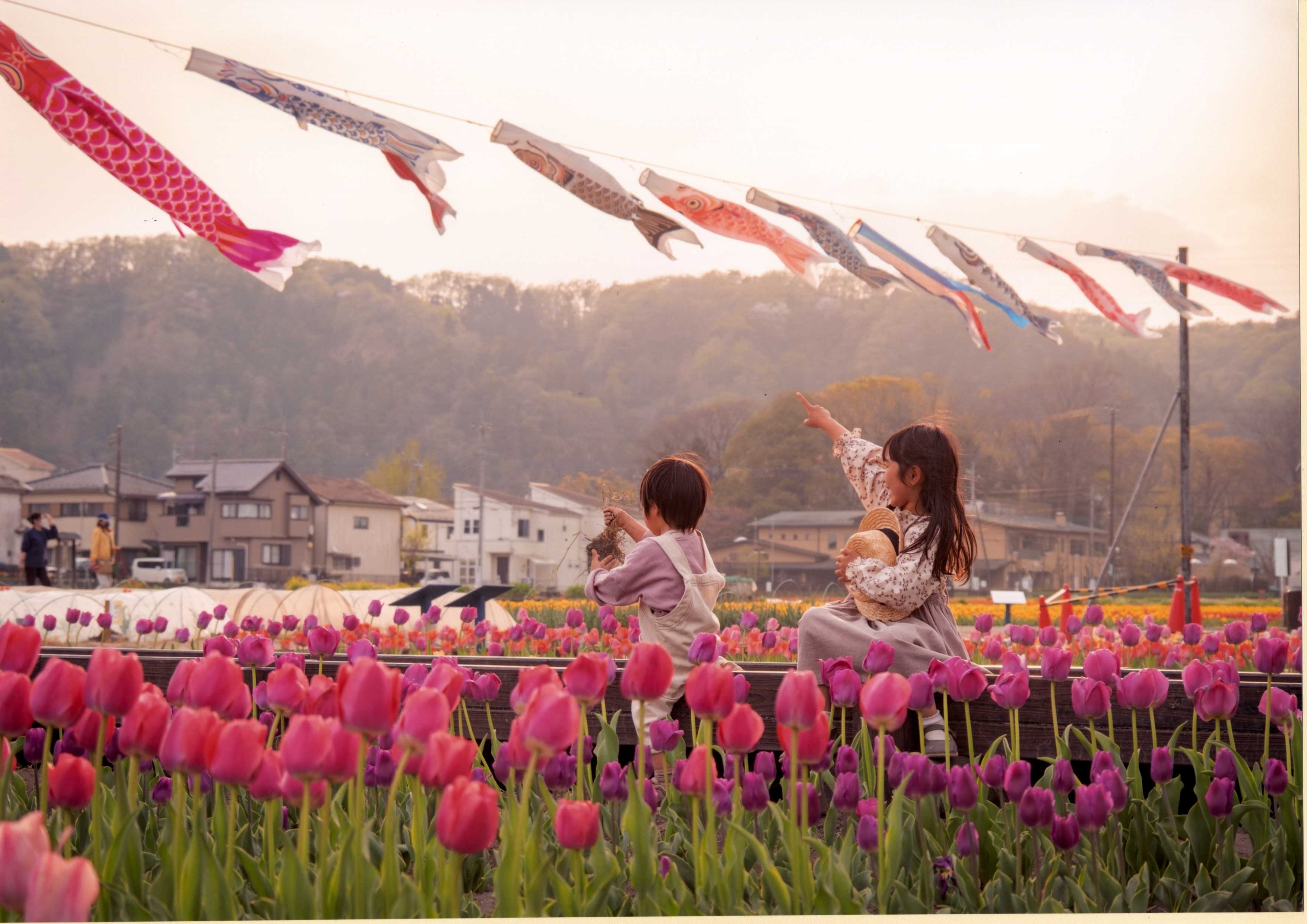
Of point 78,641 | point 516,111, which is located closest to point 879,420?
point 516,111

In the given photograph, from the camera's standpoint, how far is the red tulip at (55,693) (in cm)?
146

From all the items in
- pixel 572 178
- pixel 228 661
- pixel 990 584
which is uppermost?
pixel 572 178

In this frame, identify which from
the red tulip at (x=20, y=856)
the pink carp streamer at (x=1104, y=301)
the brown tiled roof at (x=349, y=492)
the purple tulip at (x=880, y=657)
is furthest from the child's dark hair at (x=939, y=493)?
the brown tiled roof at (x=349, y=492)

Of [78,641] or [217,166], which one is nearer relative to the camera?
[78,641]

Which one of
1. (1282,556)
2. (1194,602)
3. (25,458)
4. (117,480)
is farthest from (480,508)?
(1282,556)

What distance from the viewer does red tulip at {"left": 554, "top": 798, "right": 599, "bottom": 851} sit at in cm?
142

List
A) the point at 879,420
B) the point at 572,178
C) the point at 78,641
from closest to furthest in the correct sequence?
the point at 572,178 → the point at 78,641 → the point at 879,420

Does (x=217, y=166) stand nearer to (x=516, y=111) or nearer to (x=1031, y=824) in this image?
(x=516, y=111)

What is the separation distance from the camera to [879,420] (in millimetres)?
46062

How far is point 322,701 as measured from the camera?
159cm

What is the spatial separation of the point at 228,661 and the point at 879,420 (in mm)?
45755

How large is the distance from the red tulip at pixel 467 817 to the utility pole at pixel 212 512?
153 ft

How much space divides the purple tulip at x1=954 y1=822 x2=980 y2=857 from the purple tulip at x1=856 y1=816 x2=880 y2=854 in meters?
0.18

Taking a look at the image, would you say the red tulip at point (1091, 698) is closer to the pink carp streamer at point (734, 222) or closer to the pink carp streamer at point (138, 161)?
the pink carp streamer at point (138, 161)
